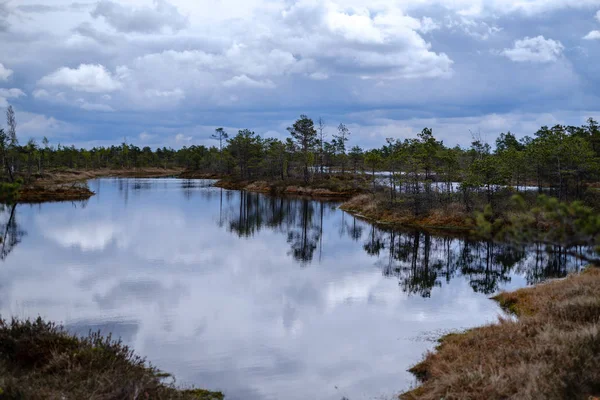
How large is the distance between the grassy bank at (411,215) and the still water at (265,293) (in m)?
5.46

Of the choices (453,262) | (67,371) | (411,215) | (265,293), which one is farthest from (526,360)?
(411,215)

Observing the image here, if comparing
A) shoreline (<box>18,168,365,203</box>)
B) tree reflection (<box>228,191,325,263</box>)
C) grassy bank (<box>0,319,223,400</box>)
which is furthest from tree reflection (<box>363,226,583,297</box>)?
shoreline (<box>18,168,365,203</box>)

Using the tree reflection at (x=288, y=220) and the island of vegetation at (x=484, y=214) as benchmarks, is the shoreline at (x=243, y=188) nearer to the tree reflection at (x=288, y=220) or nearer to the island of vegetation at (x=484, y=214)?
the island of vegetation at (x=484, y=214)

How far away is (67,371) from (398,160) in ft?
174

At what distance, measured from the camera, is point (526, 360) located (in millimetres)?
11492

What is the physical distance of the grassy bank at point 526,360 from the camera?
9.98m

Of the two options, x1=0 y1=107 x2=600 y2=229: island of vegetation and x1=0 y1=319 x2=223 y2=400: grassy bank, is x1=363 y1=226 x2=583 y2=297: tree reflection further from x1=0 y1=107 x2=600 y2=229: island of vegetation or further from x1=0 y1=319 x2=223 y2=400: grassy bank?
x1=0 y1=319 x2=223 y2=400: grassy bank

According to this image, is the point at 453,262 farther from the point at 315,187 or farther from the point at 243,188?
the point at 243,188

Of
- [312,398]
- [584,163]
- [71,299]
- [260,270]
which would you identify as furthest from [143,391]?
[584,163]

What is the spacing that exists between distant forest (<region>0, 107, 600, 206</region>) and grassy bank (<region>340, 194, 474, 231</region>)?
6.92 ft

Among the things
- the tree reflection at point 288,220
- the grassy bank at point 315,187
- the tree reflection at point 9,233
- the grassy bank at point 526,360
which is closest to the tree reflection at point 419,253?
the tree reflection at point 288,220

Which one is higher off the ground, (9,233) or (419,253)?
(9,233)

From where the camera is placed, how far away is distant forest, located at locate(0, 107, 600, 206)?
48.2 meters

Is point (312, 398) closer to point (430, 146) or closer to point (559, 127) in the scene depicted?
point (430, 146)
